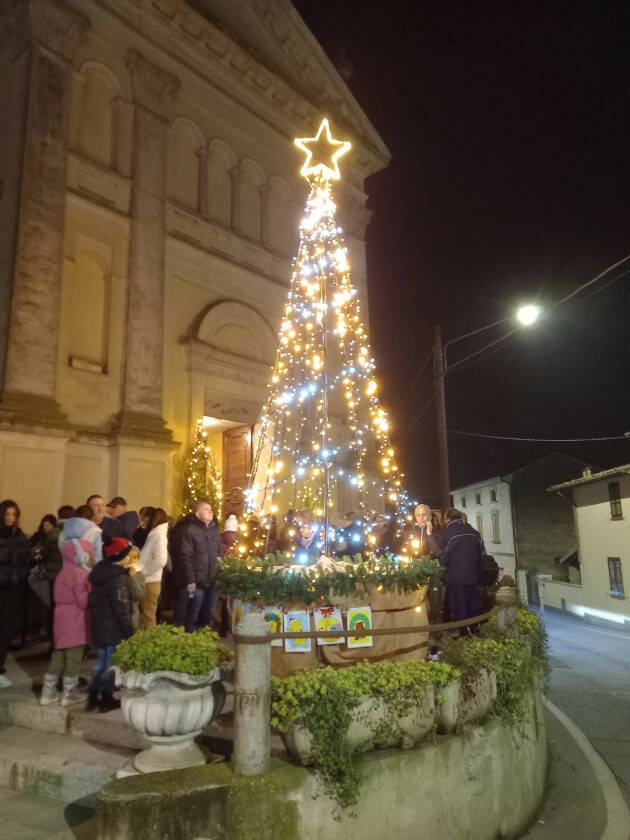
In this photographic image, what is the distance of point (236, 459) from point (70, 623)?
35.9 ft

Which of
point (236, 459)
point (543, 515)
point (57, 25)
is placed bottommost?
point (543, 515)

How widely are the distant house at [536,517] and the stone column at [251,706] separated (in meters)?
30.9

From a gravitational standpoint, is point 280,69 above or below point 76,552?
above

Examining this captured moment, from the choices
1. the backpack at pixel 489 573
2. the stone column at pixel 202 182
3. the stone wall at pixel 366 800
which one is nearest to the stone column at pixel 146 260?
the stone column at pixel 202 182

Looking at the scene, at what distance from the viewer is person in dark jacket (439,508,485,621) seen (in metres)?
8.00

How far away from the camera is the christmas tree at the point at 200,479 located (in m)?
13.7

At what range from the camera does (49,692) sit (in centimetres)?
581

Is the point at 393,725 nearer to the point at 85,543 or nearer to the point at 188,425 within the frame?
the point at 85,543

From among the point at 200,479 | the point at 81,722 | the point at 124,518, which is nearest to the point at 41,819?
the point at 81,722

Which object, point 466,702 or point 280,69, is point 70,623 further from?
point 280,69

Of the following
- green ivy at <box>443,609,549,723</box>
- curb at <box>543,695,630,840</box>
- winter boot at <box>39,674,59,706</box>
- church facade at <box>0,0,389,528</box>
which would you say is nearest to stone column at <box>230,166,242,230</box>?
church facade at <box>0,0,389,528</box>

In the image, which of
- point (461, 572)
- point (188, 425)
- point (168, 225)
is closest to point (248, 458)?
point (188, 425)

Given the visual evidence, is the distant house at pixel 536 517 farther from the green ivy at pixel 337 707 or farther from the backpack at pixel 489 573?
the green ivy at pixel 337 707

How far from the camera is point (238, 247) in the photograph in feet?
55.2
